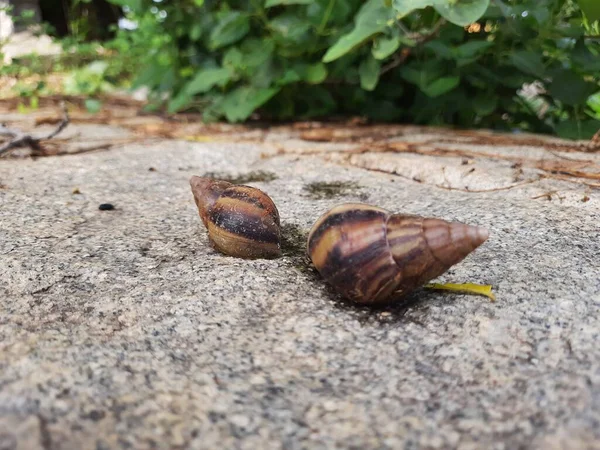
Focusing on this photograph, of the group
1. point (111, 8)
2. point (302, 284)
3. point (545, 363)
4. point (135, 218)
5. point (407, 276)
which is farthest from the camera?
point (111, 8)

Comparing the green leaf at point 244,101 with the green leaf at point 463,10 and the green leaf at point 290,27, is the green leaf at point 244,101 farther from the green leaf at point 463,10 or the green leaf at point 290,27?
the green leaf at point 463,10

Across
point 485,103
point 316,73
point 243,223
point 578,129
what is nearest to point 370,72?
point 316,73

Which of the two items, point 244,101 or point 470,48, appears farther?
point 244,101

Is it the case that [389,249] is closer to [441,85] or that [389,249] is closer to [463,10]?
[463,10]

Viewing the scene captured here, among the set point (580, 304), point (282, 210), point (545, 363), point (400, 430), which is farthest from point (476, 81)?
point (400, 430)

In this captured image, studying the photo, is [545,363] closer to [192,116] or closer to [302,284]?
[302,284]

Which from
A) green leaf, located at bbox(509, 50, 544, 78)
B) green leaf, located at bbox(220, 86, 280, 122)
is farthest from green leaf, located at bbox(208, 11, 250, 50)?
green leaf, located at bbox(509, 50, 544, 78)

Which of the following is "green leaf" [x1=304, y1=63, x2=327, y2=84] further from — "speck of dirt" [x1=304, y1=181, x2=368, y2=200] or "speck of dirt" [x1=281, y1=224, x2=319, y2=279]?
"speck of dirt" [x1=281, y1=224, x2=319, y2=279]

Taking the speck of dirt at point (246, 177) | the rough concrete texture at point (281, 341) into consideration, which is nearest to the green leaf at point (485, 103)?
the rough concrete texture at point (281, 341)
